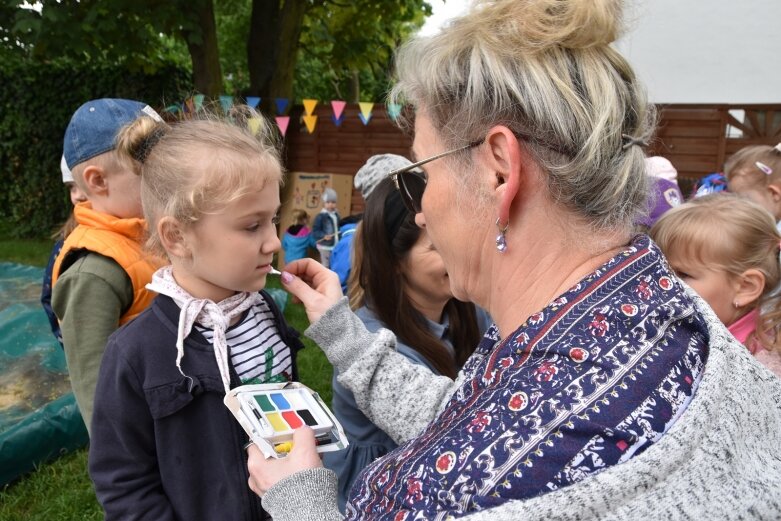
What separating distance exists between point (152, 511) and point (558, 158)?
1.32 meters

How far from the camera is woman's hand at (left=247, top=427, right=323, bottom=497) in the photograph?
1312 millimetres

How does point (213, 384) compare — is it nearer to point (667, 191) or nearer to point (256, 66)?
point (667, 191)

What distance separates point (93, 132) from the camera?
2172 millimetres

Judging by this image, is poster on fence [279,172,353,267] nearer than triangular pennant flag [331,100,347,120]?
No

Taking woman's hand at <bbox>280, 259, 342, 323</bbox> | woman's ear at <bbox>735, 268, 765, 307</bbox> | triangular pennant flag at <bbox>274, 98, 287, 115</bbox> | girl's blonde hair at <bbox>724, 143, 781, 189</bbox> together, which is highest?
woman's hand at <bbox>280, 259, 342, 323</bbox>

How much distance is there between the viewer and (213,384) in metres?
1.64

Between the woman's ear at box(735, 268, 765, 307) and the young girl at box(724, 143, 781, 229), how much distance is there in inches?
85.0

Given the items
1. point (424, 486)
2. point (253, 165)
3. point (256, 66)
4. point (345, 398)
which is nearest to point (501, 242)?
point (424, 486)

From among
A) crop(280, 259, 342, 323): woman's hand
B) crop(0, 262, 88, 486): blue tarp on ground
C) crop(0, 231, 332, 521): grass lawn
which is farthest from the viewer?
crop(0, 262, 88, 486): blue tarp on ground

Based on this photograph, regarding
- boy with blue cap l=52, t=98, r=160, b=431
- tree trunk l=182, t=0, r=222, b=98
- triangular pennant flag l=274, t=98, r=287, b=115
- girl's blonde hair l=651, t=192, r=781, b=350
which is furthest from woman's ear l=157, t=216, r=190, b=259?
triangular pennant flag l=274, t=98, r=287, b=115

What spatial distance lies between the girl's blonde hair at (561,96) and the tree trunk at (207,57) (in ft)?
25.5

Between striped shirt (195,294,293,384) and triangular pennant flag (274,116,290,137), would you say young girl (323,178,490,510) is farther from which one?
triangular pennant flag (274,116,290,137)

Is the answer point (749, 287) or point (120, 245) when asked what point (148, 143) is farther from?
point (749, 287)

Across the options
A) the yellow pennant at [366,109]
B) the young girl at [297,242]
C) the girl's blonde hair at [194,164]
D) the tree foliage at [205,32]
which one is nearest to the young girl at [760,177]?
the tree foliage at [205,32]
